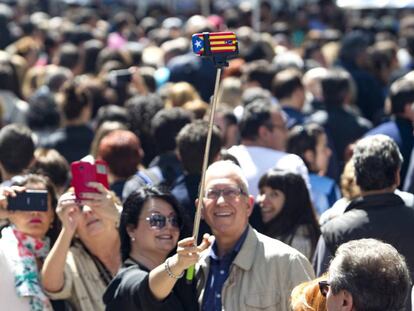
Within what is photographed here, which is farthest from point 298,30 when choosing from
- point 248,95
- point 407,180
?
point 407,180

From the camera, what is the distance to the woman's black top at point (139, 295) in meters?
4.39

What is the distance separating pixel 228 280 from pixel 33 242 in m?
1.12

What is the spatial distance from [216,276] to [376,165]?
1040 millimetres

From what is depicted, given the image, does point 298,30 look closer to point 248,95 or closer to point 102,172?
point 248,95

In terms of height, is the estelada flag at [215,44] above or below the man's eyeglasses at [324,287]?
above

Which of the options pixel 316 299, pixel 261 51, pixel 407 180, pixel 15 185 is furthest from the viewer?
pixel 261 51

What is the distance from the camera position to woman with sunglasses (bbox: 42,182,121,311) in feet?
16.2

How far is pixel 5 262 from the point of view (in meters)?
4.93

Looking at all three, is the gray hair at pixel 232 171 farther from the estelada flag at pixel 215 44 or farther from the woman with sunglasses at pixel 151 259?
the estelada flag at pixel 215 44

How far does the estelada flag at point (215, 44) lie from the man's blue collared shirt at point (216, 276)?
34.5 inches

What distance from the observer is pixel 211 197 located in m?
4.84

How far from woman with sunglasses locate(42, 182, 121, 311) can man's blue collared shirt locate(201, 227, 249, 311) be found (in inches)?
26.3

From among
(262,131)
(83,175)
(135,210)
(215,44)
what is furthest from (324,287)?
(262,131)

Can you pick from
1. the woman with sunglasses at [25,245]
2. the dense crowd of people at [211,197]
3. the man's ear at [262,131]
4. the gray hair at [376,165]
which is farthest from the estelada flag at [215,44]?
the man's ear at [262,131]
